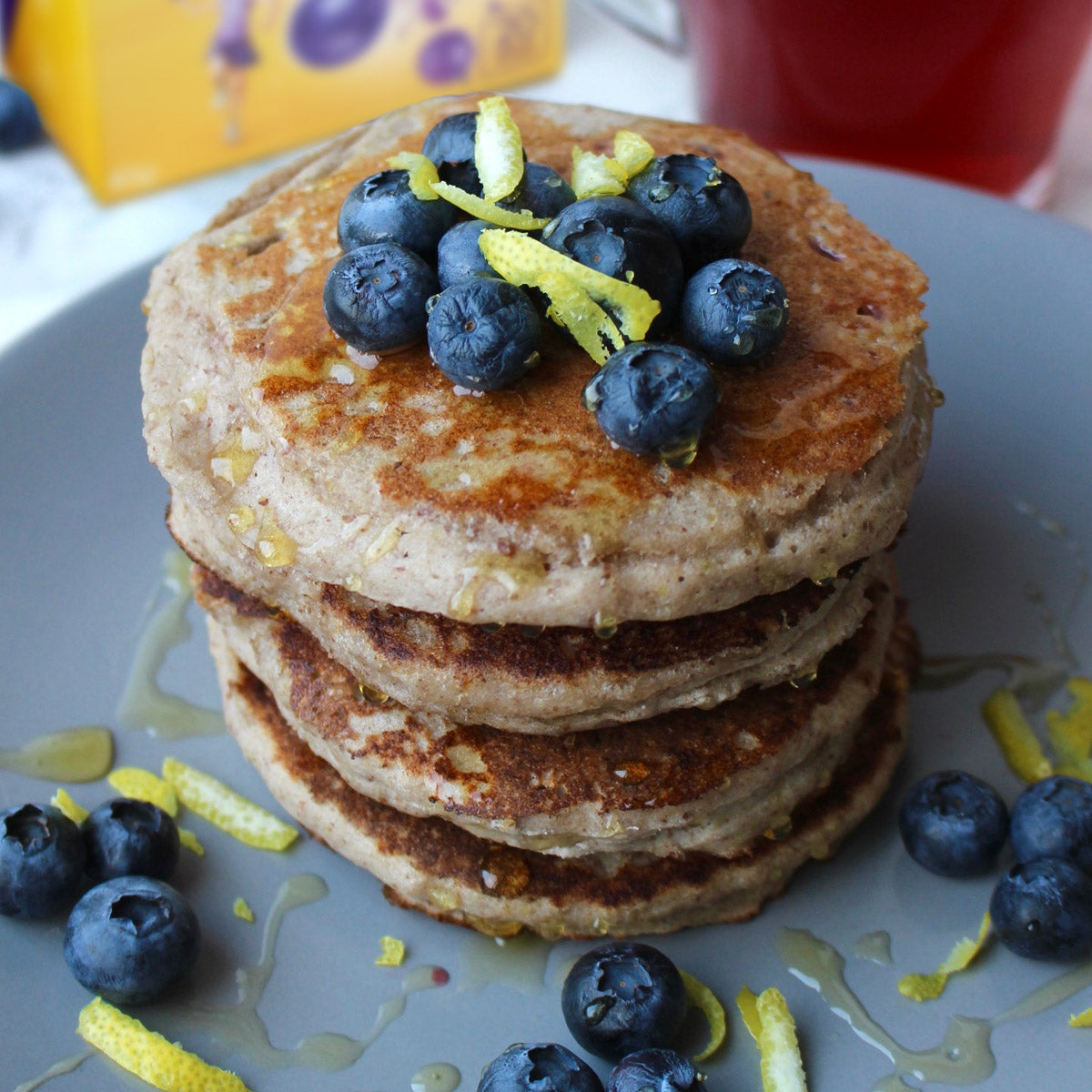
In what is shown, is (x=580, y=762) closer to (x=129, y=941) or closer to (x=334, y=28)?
(x=129, y=941)

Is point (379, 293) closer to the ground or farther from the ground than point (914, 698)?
farther from the ground

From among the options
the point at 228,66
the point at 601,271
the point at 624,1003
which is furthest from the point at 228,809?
the point at 228,66

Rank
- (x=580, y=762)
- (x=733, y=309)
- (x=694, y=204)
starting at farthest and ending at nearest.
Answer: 1. (x=580, y=762)
2. (x=694, y=204)
3. (x=733, y=309)

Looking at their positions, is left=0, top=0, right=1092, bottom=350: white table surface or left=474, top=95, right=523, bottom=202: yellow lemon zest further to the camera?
left=0, top=0, right=1092, bottom=350: white table surface

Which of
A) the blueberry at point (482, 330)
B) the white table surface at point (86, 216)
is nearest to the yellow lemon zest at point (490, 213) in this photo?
the blueberry at point (482, 330)

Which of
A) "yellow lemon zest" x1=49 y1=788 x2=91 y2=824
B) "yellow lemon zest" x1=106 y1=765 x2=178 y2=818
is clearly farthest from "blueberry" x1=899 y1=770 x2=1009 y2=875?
"yellow lemon zest" x1=49 y1=788 x2=91 y2=824

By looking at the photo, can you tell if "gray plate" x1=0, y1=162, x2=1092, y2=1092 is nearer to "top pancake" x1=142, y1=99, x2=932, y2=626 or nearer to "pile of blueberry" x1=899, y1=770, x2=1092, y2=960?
"pile of blueberry" x1=899, y1=770, x2=1092, y2=960

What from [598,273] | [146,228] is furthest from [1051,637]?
[146,228]
